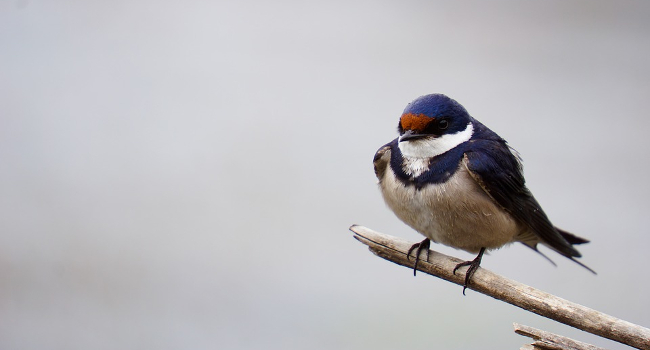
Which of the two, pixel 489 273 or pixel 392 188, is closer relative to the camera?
pixel 489 273

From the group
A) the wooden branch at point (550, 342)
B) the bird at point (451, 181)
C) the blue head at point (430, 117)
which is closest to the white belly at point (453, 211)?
the bird at point (451, 181)

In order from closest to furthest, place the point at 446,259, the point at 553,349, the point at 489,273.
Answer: the point at 553,349
the point at 489,273
the point at 446,259

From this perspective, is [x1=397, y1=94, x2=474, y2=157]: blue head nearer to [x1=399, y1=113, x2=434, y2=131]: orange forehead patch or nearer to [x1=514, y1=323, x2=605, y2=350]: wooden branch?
[x1=399, y1=113, x2=434, y2=131]: orange forehead patch

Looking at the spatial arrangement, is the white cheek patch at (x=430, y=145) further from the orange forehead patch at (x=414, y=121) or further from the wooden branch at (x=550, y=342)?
the wooden branch at (x=550, y=342)

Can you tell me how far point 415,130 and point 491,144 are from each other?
25cm

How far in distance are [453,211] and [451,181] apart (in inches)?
2.7

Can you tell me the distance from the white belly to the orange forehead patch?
0.47ft

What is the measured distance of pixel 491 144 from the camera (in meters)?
1.62

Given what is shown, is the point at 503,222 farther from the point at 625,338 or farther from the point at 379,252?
the point at 625,338

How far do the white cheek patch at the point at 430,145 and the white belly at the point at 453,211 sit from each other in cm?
6

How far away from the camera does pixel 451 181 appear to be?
1.53 m

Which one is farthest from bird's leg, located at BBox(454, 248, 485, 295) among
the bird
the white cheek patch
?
the white cheek patch

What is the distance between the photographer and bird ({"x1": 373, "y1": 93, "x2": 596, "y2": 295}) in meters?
1.50

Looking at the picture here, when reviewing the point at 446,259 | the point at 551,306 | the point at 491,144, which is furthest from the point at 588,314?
the point at 491,144
